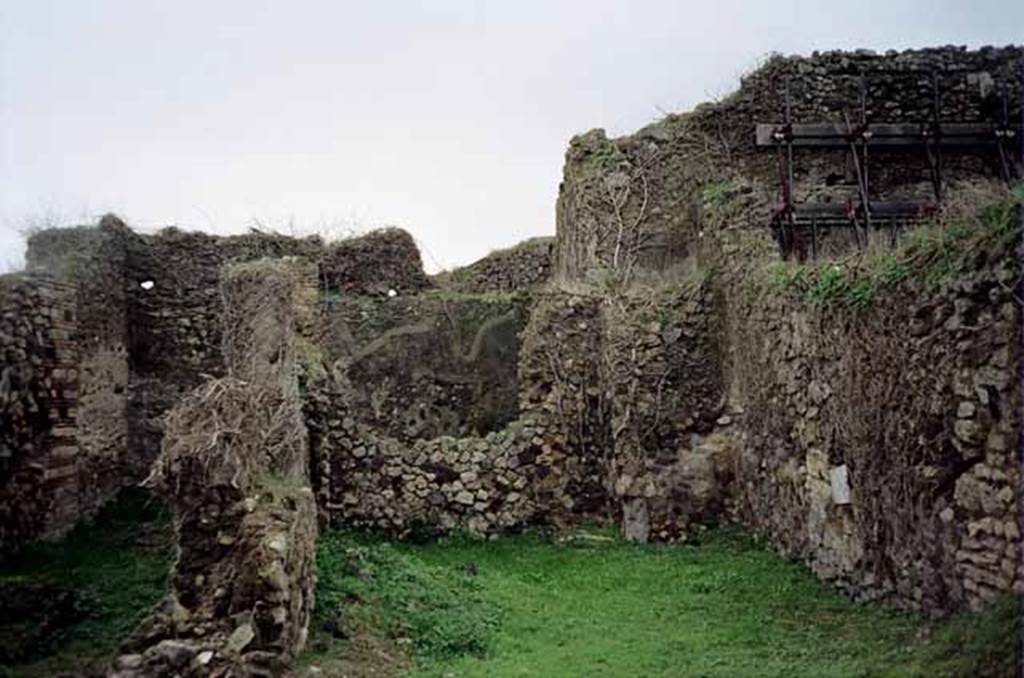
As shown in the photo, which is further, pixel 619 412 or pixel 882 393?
pixel 619 412

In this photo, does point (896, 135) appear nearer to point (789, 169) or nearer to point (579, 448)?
point (789, 169)

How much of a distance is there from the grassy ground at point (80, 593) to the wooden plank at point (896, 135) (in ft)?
33.2

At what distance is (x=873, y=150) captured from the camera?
1398 cm

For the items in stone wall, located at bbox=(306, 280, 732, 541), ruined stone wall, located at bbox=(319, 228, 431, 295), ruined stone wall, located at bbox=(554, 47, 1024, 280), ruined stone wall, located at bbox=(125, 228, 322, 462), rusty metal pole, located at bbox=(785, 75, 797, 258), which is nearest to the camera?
stone wall, located at bbox=(306, 280, 732, 541)

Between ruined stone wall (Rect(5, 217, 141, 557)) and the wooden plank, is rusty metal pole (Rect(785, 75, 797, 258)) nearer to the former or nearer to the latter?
the wooden plank

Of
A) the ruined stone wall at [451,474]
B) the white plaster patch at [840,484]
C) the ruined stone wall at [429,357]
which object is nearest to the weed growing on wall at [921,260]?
the white plaster patch at [840,484]

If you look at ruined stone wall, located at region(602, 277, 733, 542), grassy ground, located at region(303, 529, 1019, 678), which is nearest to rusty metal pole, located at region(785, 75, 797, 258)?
ruined stone wall, located at region(602, 277, 733, 542)

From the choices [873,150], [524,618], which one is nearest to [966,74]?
[873,150]

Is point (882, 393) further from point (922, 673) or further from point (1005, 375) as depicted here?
point (922, 673)

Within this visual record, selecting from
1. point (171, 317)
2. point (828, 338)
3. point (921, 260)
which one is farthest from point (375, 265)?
point (921, 260)

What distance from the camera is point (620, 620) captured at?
772 centimetres

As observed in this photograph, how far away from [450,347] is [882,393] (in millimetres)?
10583

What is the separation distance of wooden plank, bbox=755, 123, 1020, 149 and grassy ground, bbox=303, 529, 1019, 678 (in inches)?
247

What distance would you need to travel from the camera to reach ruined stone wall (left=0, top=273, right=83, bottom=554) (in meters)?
10.7
